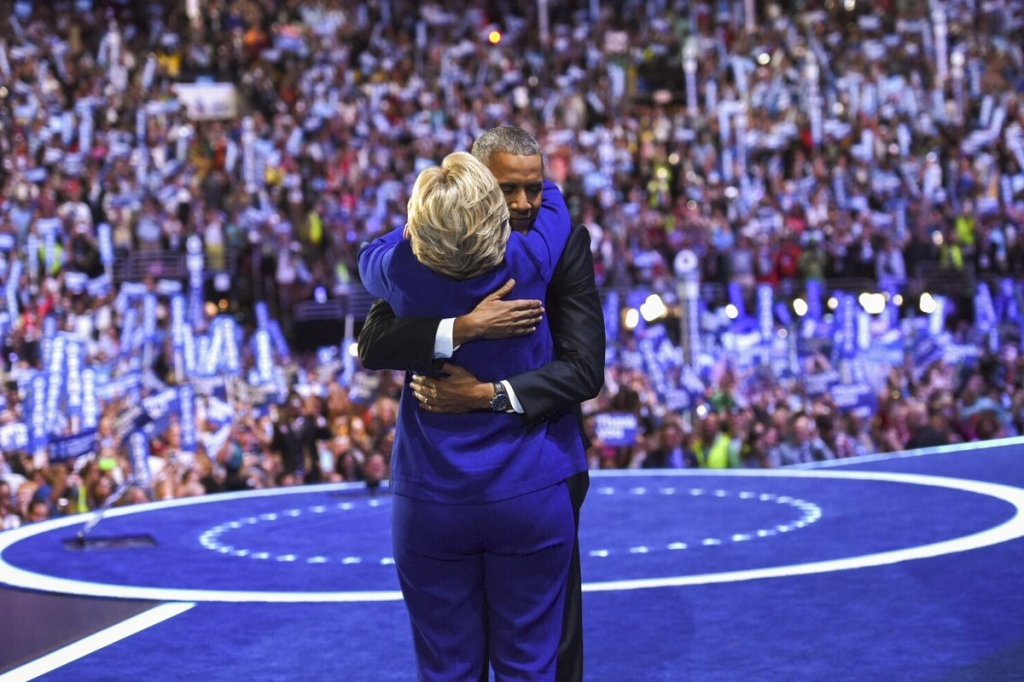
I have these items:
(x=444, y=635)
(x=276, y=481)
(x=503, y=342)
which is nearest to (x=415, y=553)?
(x=444, y=635)

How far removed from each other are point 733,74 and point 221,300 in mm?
11277

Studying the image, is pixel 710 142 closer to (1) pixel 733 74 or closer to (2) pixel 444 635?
(1) pixel 733 74

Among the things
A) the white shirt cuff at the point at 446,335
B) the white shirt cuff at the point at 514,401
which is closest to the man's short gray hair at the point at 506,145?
the white shirt cuff at the point at 446,335

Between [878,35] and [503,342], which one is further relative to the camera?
[878,35]

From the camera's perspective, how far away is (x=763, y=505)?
769cm

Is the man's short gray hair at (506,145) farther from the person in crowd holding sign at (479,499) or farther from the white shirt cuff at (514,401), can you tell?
the white shirt cuff at (514,401)

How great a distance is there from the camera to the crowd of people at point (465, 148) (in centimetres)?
1200

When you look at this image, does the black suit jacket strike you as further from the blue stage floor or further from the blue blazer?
the blue stage floor

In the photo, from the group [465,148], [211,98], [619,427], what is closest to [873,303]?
[619,427]

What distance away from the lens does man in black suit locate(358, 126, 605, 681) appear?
107 inches

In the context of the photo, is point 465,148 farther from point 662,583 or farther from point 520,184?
point 520,184

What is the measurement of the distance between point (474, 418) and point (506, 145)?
612 millimetres

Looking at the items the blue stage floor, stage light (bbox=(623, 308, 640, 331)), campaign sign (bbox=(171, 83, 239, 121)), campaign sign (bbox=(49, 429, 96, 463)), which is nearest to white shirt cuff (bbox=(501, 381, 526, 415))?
the blue stage floor

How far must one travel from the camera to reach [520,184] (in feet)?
9.53
